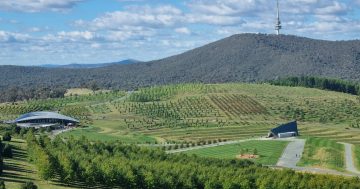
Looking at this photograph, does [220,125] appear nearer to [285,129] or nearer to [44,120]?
[285,129]

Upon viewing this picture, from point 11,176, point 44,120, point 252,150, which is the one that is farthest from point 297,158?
point 44,120

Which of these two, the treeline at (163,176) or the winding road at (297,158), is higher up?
the treeline at (163,176)

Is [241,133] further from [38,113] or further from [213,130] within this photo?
[38,113]

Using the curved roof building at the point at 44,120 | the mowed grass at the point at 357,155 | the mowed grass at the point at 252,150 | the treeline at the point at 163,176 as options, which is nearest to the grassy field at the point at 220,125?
the mowed grass at the point at 357,155

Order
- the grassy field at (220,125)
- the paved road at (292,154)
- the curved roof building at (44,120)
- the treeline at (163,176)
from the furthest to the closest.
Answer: the curved roof building at (44,120) < the grassy field at (220,125) < the paved road at (292,154) < the treeline at (163,176)

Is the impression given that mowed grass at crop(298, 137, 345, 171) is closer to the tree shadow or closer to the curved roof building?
the tree shadow

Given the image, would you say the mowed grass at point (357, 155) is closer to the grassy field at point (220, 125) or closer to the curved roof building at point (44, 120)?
the grassy field at point (220, 125)

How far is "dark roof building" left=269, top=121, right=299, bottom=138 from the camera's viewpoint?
13975 cm

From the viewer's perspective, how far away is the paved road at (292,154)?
338ft

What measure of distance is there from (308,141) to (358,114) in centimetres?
6960

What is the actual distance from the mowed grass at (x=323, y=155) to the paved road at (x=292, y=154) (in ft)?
3.56

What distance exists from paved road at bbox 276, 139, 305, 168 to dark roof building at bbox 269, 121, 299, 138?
7564mm

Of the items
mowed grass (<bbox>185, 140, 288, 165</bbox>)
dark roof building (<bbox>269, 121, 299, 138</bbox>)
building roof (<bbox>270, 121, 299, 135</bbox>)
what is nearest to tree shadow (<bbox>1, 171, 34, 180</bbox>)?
mowed grass (<bbox>185, 140, 288, 165</bbox>)

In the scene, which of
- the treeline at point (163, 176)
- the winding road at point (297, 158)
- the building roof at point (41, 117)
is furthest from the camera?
the building roof at point (41, 117)
